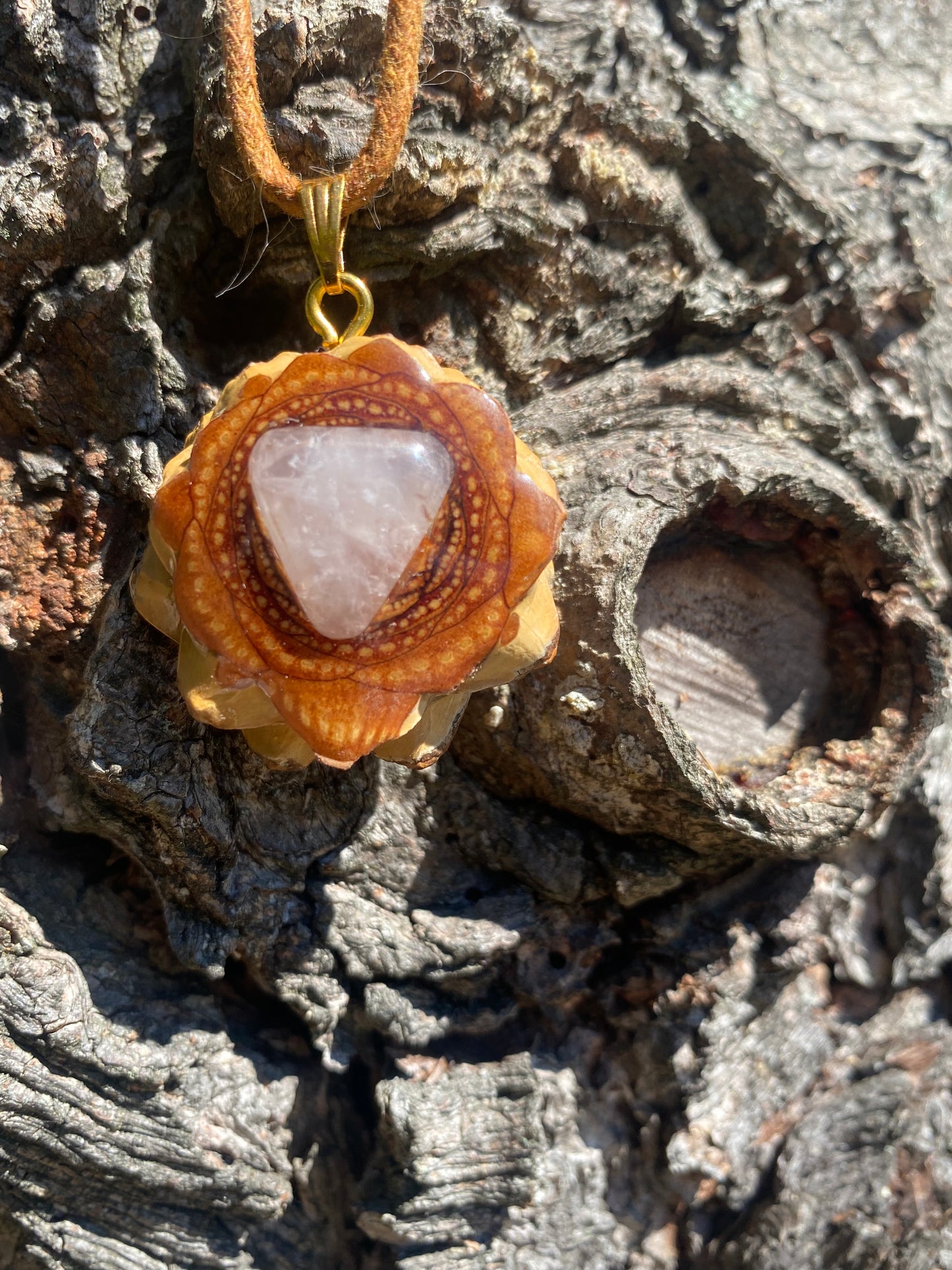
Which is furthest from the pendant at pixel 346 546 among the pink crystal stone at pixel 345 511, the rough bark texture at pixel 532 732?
the rough bark texture at pixel 532 732

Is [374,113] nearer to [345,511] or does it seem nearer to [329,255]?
[329,255]

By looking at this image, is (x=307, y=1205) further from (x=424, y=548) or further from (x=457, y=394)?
(x=457, y=394)

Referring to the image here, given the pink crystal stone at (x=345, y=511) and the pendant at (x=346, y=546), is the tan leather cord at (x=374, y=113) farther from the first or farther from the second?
the pink crystal stone at (x=345, y=511)

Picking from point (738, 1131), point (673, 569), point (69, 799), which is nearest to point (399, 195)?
point (673, 569)

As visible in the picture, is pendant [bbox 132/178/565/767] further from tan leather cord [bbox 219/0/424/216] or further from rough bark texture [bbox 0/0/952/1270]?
rough bark texture [bbox 0/0/952/1270]

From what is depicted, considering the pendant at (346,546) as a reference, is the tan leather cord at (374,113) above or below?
above

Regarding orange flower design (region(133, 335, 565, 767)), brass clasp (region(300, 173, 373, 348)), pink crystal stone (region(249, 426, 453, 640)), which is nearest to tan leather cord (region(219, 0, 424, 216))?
brass clasp (region(300, 173, 373, 348))

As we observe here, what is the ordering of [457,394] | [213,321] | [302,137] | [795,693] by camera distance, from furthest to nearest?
[795,693] → [213,321] → [302,137] → [457,394]
